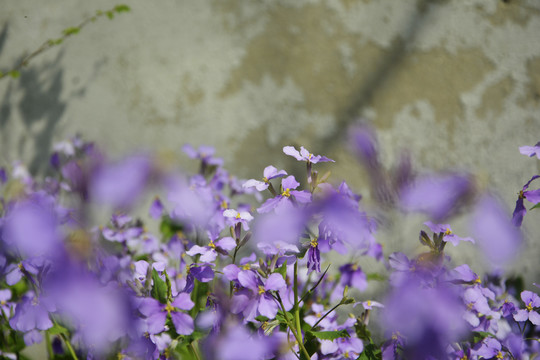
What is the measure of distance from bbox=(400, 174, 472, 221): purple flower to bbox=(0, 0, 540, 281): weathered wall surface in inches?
36.6

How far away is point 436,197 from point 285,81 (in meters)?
1.12

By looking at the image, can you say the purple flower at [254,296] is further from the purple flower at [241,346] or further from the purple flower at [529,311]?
the purple flower at [529,311]

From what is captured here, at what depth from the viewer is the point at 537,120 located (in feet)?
4.95

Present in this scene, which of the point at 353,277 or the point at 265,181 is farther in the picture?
the point at 353,277

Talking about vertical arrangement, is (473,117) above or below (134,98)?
above

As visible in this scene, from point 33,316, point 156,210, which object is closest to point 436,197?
point 33,316

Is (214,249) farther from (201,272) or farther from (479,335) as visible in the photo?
(479,335)

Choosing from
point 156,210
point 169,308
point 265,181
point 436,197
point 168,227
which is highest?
point 436,197

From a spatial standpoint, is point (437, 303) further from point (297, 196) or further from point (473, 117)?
point (473, 117)

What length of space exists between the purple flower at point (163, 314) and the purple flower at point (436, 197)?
1.11ft

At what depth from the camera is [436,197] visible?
0.59 meters

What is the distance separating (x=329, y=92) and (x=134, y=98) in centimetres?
69

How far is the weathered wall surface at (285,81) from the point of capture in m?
1.54

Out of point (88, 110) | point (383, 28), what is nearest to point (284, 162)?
point (383, 28)
